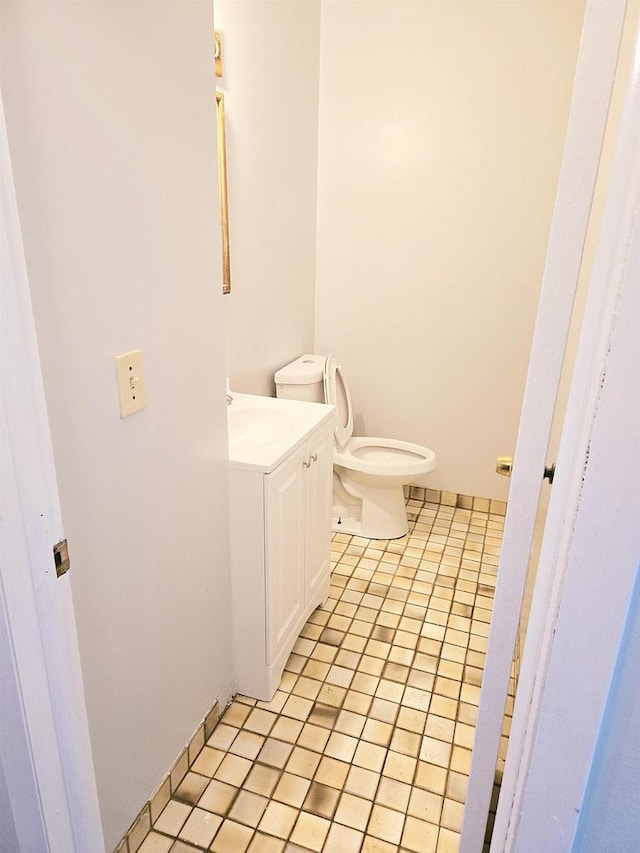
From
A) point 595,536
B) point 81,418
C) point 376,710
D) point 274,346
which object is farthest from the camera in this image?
point 274,346

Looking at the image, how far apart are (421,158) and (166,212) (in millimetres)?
1943

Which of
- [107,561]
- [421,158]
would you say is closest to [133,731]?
[107,561]

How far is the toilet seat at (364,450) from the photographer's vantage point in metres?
2.73

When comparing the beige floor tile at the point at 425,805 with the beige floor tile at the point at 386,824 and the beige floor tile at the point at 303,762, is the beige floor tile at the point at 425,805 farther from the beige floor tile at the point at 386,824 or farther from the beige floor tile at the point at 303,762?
the beige floor tile at the point at 303,762

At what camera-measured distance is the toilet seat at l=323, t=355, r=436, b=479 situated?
273 centimetres

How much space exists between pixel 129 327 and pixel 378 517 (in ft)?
6.37

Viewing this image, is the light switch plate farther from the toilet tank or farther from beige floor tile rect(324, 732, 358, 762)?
the toilet tank

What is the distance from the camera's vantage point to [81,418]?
109 centimetres

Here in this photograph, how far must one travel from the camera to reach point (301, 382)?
267 cm

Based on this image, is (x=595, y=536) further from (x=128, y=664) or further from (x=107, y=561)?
(x=128, y=664)

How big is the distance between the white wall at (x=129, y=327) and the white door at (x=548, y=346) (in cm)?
77

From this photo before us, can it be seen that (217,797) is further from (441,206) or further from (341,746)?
(441,206)

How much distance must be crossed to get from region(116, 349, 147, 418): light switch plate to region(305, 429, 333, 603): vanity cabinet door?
2.57 ft

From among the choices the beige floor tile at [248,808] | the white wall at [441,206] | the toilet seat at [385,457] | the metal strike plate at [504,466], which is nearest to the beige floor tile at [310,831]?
Answer: the beige floor tile at [248,808]
